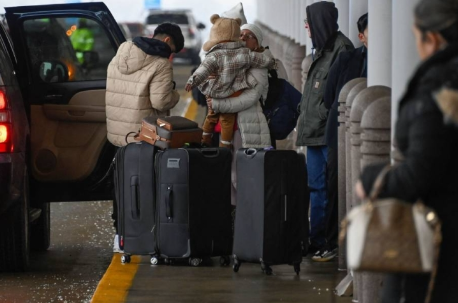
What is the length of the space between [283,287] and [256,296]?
320 mm

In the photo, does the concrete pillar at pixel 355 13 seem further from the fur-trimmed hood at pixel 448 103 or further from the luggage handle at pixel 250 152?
the fur-trimmed hood at pixel 448 103

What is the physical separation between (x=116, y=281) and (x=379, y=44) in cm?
221

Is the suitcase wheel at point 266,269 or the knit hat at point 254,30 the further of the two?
the knit hat at point 254,30

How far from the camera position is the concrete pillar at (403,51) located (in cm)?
591

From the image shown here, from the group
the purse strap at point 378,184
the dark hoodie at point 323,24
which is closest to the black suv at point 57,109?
the dark hoodie at point 323,24

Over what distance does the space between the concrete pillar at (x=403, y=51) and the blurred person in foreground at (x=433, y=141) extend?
1728mm

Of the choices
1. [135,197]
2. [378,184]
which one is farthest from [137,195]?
[378,184]

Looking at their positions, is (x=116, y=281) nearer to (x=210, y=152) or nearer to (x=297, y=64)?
(x=210, y=152)

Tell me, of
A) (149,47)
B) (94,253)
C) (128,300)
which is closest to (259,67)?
(149,47)

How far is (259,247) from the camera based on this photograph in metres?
8.03

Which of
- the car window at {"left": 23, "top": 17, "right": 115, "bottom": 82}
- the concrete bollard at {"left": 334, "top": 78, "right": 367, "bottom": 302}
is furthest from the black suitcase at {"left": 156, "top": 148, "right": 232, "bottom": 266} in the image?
the car window at {"left": 23, "top": 17, "right": 115, "bottom": 82}

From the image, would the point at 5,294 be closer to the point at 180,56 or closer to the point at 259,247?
the point at 259,247


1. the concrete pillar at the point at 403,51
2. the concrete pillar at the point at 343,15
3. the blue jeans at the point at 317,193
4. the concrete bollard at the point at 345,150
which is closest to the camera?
the concrete pillar at the point at 403,51

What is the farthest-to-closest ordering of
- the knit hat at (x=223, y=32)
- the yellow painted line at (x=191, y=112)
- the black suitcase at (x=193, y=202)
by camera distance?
1. the yellow painted line at (x=191, y=112)
2. the knit hat at (x=223, y=32)
3. the black suitcase at (x=193, y=202)
